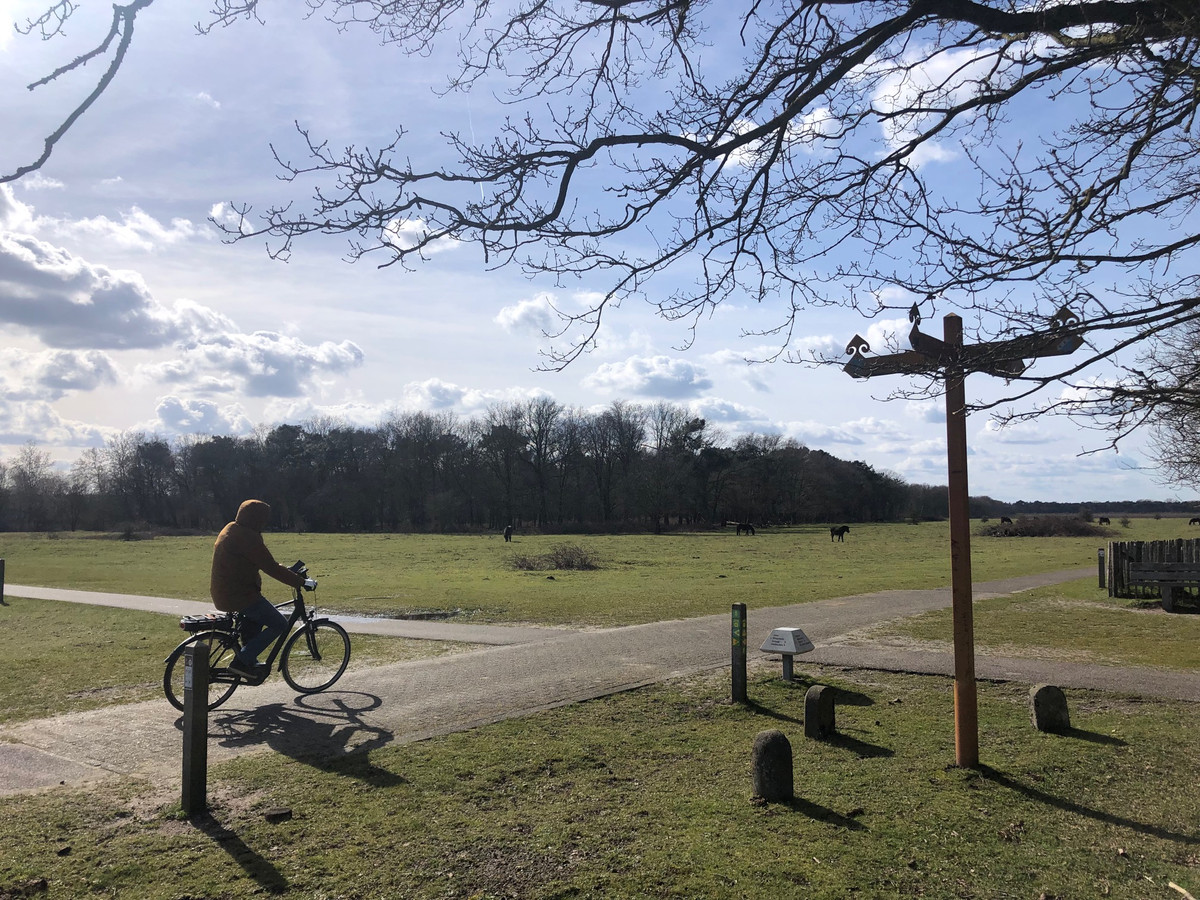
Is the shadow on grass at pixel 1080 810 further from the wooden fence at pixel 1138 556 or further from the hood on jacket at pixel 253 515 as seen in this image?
the wooden fence at pixel 1138 556

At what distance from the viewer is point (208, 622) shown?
7336 mm

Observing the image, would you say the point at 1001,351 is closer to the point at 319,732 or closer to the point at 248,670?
the point at 319,732

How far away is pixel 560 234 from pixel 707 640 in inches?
312

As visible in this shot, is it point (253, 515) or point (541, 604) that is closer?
point (253, 515)

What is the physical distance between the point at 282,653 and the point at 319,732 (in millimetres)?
1555

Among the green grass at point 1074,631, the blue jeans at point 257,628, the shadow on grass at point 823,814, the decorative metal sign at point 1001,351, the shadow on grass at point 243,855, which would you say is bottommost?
the green grass at point 1074,631

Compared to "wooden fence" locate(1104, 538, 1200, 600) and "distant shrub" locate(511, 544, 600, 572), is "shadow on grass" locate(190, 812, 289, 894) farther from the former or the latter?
"distant shrub" locate(511, 544, 600, 572)

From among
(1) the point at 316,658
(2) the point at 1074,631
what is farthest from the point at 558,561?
(1) the point at 316,658

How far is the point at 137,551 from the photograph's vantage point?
46.1 m

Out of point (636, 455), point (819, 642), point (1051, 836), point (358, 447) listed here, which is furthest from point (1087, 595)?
point (358, 447)

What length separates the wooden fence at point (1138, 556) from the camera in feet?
59.9

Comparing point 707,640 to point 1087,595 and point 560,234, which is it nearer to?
point 560,234

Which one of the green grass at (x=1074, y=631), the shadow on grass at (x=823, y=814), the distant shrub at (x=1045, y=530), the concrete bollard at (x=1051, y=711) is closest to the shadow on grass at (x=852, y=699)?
the concrete bollard at (x=1051, y=711)

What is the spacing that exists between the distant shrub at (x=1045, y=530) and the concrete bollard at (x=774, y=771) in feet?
210
